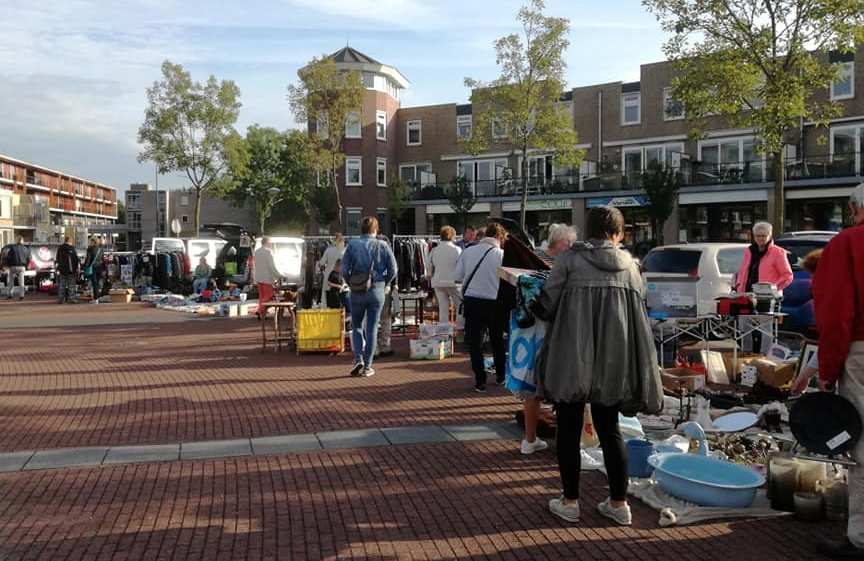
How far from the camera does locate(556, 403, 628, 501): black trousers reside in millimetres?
4387

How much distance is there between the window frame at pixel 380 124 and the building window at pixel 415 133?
66.3 inches

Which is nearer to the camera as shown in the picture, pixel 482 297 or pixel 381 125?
pixel 482 297

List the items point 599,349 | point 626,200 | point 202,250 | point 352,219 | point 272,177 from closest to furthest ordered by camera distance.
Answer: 1. point 599,349
2. point 202,250
3. point 626,200
4. point 352,219
5. point 272,177

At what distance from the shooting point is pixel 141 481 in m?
5.45

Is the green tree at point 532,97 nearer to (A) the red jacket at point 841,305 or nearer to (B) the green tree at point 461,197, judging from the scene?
(B) the green tree at point 461,197

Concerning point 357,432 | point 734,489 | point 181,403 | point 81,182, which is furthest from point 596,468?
point 81,182

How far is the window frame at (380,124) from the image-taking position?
49.5 m

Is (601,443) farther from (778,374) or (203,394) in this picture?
(203,394)

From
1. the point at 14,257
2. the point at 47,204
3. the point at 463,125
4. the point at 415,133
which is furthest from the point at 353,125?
the point at 47,204

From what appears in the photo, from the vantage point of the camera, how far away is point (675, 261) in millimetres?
12344

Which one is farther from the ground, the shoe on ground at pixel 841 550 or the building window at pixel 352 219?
the building window at pixel 352 219

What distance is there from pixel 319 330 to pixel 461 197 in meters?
32.3

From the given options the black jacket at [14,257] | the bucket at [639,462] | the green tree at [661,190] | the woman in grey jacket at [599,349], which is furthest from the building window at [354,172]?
the woman in grey jacket at [599,349]

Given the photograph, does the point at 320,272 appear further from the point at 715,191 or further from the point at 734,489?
the point at 715,191
